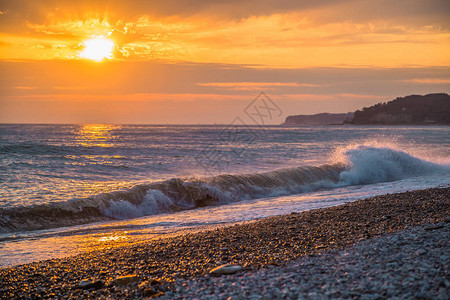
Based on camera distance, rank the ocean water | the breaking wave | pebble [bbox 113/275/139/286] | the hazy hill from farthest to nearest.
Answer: the hazy hill < the breaking wave < the ocean water < pebble [bbox 113/275/139/286]

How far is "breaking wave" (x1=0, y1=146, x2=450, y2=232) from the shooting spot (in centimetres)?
1066

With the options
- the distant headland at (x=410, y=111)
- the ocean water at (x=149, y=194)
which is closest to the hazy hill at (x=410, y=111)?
the distant headland at (x=410, y=111)

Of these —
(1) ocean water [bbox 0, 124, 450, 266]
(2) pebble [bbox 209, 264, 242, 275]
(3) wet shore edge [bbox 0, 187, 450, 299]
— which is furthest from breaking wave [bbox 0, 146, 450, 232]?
(2) pebble [bbox 209, 264, 242, 275]

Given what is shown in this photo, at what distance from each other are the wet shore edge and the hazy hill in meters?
182

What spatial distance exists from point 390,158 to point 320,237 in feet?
56.6

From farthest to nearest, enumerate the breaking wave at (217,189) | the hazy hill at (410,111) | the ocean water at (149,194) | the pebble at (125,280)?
1. the hazy hill at (410,111)
2. the breaking wave at (217,189)
3. the ocean water at (149,194)
4. the pebble at (125,280)

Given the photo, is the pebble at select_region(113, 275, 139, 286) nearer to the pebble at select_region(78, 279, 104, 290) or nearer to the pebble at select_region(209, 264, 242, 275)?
the pebble at select_region(78, 279, 104, 290)

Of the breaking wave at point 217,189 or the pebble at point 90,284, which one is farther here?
the breaking wave at point 217,189

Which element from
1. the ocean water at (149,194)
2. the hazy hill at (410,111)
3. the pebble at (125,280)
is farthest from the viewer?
the hazy hill at (410,111)

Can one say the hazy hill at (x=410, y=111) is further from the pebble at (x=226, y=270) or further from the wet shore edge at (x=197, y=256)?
the pebble at (x=226, y=270)

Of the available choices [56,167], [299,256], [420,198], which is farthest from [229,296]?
[56,167]

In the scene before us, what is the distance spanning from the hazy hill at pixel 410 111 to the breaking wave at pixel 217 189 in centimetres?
16711

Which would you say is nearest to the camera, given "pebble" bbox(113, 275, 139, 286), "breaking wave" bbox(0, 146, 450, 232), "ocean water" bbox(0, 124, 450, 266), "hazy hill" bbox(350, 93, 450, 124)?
"pebble" bbox(113, 275, 139, 286)

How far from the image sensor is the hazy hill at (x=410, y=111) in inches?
6783
